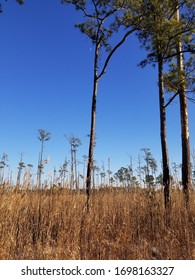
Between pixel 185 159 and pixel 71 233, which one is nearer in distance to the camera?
pixel 71 233

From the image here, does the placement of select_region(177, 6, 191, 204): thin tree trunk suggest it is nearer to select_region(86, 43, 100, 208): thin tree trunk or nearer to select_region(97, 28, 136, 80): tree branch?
select_region(97, 28, 136, 80): tree branch

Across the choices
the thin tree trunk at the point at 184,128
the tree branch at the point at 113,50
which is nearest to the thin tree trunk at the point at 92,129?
the tree branch at the point at 113,50

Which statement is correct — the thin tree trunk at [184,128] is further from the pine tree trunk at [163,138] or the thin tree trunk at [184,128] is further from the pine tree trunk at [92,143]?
the pine tree trunk at [92,143]

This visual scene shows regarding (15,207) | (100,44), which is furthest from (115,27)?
(15,207)

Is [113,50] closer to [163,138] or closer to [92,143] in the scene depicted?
[92,143]

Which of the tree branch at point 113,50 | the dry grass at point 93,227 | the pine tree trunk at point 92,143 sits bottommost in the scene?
the dry grass at point 93,227

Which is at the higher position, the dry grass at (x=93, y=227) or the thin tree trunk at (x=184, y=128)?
the thin tree trunk at (x=184, y=128)

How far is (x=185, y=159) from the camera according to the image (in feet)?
25.1

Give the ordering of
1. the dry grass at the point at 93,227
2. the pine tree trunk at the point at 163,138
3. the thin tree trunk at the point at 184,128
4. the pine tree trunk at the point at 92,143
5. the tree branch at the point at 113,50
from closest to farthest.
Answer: the dry grass at the point at 93,227
the pine tree trunk at the point at 163,138
the pine tree trunk at the point at 92,143
the thin tree trunk at the point at 184,128
the tree branch at the point at 113,50

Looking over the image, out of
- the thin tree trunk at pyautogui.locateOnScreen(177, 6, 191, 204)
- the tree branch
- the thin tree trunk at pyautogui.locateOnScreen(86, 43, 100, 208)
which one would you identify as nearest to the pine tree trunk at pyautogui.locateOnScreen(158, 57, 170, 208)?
the thin tree trunk at pyautogui.locateOnScreen(177, 6, 191, 204)

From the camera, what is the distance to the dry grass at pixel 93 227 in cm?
357

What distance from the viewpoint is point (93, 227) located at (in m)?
4.24

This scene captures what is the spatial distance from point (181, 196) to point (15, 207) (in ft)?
11.5
